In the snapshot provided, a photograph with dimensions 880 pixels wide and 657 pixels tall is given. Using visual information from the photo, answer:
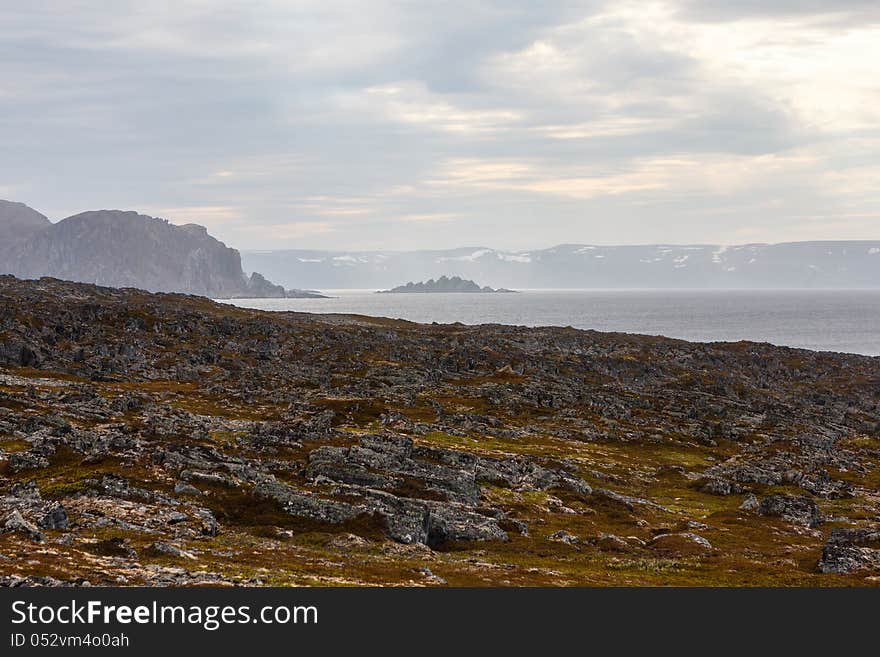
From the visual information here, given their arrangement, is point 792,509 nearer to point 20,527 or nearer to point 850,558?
point 850,558

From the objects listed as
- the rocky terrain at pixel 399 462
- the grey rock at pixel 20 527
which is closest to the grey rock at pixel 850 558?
the rocky terrain at pixel 399 462

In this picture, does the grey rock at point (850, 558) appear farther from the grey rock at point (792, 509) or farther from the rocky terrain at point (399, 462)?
the grey rock at point (792, 509)

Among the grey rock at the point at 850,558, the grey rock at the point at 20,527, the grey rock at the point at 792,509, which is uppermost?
the grey rock at the point at 20,527

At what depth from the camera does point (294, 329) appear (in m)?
166

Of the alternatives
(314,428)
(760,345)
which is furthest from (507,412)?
(760,345)

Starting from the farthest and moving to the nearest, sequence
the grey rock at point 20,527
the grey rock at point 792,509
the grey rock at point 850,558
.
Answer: the grey rock at point 792,509
the grey rock at point 850,558
the grey rock at point 20,527

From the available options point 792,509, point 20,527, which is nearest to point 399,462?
point 20,527

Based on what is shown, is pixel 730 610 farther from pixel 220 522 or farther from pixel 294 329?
pixel 294 329

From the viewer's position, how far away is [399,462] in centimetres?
6506

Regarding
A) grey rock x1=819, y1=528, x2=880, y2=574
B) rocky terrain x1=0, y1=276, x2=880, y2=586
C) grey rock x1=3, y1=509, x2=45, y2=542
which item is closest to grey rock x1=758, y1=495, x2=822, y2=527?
rocky terrain x1=0, y1=276, x2=880, y2=586

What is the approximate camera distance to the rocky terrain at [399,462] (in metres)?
42.4

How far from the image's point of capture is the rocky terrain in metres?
42.4

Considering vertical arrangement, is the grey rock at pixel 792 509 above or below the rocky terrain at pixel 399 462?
below

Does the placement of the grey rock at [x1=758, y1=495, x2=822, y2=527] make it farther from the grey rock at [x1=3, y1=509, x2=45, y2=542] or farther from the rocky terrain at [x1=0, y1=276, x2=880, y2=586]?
the grey rock at [x1=3, y1=509, x2=45, y2=542]
